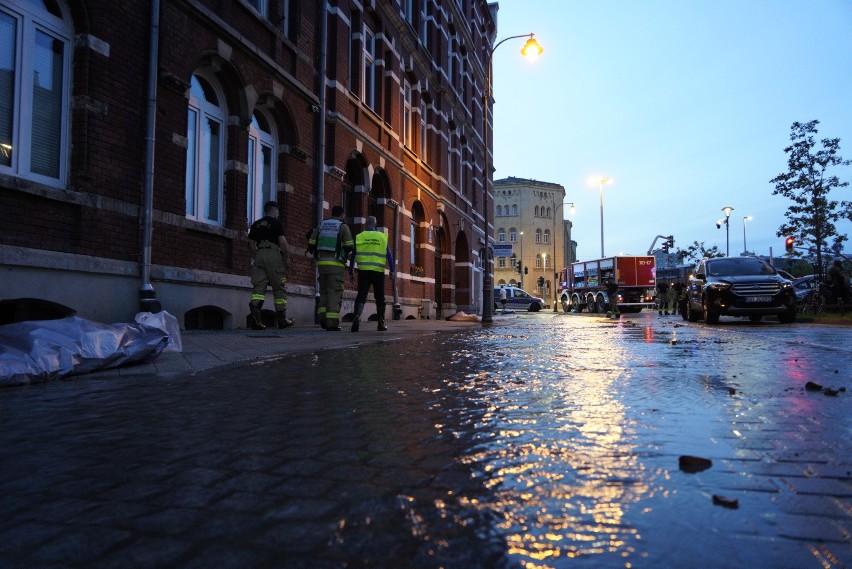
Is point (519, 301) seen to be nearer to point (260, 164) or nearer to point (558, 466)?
point (260, 164)

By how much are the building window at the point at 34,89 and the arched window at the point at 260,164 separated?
165 inches

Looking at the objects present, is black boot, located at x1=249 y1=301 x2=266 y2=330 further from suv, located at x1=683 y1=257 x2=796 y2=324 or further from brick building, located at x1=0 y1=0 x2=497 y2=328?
suv, located at x1=683 y1=257 x2=796 y2=324

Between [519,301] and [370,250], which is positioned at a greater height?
[370,250]

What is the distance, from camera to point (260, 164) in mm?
12414

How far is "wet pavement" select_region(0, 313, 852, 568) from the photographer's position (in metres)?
1.46

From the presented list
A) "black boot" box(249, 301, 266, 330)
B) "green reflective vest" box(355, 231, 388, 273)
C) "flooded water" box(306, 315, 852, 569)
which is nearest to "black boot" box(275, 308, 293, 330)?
"black boot" box(249, 301, 266, 330)

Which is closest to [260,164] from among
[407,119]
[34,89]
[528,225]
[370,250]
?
[370,250]

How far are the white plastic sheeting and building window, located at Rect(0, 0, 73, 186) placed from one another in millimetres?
3558

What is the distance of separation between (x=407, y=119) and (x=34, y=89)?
1450 centimetres

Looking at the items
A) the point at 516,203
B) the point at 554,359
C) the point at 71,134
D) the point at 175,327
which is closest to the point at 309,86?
the point at 71,134

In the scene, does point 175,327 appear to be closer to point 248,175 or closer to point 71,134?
point 71,134

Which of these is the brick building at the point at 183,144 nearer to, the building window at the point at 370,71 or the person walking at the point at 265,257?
the building window at the point at 370,71

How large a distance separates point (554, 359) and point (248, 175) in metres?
8.29

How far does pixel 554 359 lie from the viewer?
230 inches
